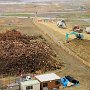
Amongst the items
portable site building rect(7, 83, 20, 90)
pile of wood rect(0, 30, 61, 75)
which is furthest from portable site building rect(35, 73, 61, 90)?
pile of wood rect(0, 30, 61, 75)

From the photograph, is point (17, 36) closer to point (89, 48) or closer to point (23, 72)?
point (89, 48)

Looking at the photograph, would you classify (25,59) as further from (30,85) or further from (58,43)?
(58,43)

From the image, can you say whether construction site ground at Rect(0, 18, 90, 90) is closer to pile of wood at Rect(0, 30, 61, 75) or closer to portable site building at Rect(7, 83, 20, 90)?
pile of wood at Rect(0, 30, 61, 75)

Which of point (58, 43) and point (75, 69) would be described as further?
point (58, 43)

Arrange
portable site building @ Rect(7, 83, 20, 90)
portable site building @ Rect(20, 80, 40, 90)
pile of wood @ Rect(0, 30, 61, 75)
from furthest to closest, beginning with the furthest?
pile of wood @ Rect(0, 30, 61, 75) → portable site building @ Rect(7, 83, 20, 90) → portable site building @ Rect(20, 80, 40, 90)

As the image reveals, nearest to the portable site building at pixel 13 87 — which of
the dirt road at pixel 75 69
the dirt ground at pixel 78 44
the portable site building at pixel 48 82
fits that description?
the portable site building at pixel 48 82

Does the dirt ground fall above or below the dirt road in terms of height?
above

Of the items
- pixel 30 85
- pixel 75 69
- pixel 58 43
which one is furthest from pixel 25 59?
pixel 58 43

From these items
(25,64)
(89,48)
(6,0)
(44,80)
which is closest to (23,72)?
(25,64)

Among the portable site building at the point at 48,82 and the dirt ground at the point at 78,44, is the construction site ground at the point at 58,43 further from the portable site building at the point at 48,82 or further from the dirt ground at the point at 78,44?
the portable site building at the point at 48,82
